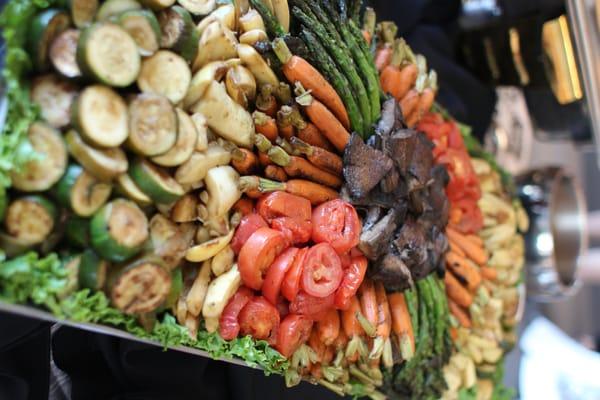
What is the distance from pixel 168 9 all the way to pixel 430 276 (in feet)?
3.64

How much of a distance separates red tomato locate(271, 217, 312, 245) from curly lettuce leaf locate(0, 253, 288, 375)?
0.80ft

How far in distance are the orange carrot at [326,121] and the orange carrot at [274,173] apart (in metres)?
0.16

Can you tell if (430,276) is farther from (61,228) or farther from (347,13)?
(61,228)

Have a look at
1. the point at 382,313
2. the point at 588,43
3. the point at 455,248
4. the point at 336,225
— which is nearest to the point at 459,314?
the point at 455,248

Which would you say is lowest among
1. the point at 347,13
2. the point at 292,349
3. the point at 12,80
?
the point at 292,349

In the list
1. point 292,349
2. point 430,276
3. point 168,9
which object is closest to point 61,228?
point 168,9

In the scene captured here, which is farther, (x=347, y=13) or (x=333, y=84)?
(x=347, y=13)

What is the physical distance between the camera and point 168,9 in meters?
1.27

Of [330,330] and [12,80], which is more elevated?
[12,80]

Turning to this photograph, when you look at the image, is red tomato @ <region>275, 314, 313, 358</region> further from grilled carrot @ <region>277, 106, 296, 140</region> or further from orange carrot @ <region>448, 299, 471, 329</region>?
orange carrot @ <region>448, 299, 471, 329</region>

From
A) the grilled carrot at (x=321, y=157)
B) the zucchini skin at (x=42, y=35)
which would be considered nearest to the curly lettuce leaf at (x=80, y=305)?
the zucchini skin at (x=42, y=35)

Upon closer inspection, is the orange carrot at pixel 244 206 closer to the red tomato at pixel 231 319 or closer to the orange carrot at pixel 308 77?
the red tomato at pixel 231 319

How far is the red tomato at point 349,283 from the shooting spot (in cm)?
153

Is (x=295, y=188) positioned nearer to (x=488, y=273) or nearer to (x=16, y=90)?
(x=16, y=90)
